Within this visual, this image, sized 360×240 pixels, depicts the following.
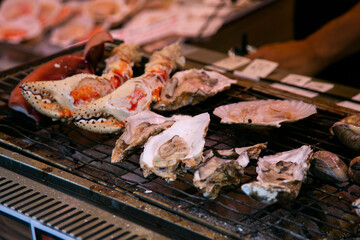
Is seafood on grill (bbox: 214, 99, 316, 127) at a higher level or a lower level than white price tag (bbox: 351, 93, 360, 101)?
higher

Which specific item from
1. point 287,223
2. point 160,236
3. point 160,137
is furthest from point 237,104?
point 160,236

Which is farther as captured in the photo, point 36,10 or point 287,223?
point 36,10

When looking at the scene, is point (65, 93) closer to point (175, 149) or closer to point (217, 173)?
point (175, 149)

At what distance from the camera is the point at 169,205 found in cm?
142

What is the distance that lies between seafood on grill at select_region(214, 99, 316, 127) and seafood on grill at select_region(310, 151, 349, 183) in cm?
26

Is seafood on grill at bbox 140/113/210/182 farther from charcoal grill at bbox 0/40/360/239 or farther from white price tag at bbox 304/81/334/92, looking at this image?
white price tag at bbox 304/81/334/92

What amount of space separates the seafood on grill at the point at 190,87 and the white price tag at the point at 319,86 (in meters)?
0.44

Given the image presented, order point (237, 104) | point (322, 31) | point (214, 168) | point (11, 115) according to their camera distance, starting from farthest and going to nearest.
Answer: point (322, 31), point (11, 115), point (237, 104), point (214, 168)

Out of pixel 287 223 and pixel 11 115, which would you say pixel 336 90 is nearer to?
pixel 287 223

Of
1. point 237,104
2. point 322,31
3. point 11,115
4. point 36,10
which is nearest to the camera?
point 237,104

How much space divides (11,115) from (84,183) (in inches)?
27.6

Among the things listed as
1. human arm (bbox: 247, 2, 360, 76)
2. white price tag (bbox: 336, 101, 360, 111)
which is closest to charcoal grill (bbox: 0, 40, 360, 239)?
white price tag (bbox: 336, 101, 360, 111)

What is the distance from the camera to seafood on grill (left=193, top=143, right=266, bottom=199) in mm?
1445

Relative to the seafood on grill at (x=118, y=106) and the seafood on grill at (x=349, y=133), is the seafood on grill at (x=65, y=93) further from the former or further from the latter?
the seafood on grill at (x=349, y=133)
